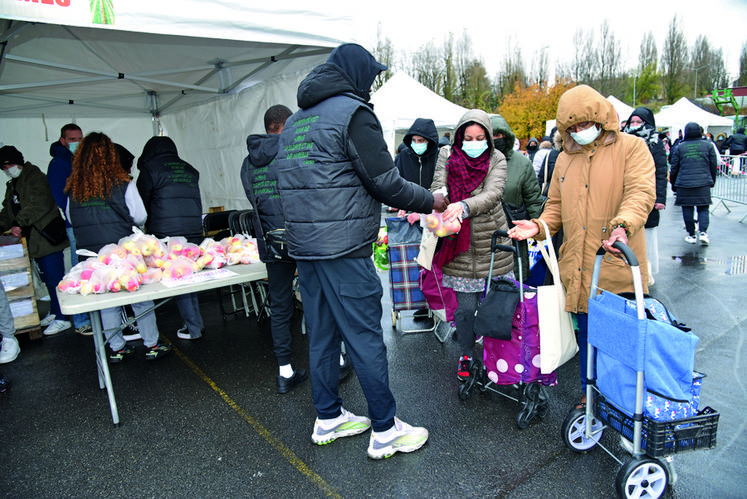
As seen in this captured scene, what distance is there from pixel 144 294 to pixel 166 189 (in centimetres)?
158

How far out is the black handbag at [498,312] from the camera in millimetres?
2570

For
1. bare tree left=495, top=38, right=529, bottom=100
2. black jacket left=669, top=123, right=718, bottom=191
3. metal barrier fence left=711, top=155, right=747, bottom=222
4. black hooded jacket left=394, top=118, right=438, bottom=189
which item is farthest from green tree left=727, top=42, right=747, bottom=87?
black hooded jacket left=394, top=118, right=438, bottom=189

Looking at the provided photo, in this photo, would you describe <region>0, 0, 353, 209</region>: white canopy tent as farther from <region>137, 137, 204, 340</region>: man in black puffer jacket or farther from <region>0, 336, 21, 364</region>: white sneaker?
<region>0, 336, 21, 364</region>: white sneaker

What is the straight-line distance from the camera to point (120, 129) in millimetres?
7207

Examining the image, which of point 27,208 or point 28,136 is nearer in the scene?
point 27,208

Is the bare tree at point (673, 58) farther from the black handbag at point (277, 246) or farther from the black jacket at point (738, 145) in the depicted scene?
the black handbag at point (277, 246)

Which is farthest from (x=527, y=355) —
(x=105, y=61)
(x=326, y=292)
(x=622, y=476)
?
(x=105, y=61)

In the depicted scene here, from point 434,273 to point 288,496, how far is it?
7.02 ft

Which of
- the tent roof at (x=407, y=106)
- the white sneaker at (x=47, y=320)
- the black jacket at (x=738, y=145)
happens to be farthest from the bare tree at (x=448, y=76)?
the white sneaker at (x=47, y=320)

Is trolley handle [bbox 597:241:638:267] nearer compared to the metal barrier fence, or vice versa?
trolley handle [bbox 597:241:638:267]

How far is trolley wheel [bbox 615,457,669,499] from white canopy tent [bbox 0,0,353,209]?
367 cm

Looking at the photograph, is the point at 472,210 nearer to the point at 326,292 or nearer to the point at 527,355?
the point at 527,355

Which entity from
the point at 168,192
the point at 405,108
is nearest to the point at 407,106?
the point at 405,108

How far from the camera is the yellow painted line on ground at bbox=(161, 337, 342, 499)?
93.7 inches
